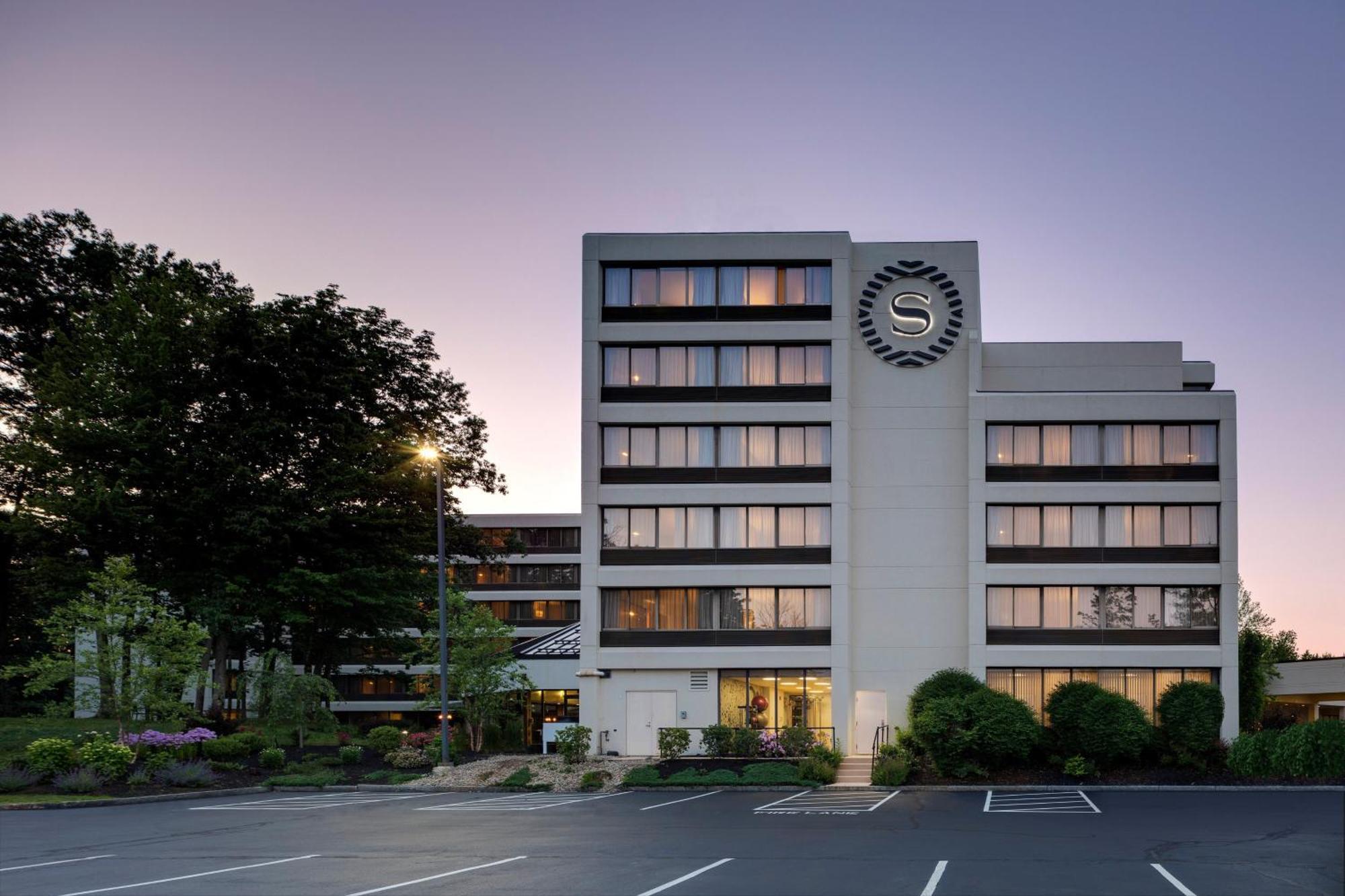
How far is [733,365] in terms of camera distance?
4209 centimetres

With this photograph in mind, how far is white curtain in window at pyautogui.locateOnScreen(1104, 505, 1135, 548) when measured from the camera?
4044 cm

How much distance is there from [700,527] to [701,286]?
8830mm

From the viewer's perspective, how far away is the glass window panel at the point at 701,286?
42.2 meters

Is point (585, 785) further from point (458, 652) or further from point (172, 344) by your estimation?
point (172, 344)

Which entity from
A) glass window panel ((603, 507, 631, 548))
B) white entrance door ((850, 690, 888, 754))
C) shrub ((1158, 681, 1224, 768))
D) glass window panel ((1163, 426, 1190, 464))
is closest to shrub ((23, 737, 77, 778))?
glass window panel ((603, 507, 631, 548))

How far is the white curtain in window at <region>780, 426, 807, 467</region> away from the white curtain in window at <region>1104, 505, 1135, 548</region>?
10871 millimetres

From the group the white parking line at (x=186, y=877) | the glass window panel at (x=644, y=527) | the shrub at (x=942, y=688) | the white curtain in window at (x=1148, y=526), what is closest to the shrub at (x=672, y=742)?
the glass window panel at (x=644, y=527)

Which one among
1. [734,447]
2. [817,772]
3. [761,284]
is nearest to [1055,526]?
[734,447]

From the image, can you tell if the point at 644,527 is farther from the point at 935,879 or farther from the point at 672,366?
the point at 935,879

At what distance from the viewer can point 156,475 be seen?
43094 millimetres

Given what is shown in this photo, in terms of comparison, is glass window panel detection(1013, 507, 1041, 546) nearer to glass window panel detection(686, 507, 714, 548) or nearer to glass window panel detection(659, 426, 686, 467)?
glass window panel detection(686, 507, 714, 548)

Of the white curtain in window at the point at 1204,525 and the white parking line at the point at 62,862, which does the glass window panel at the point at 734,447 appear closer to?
the white curtain in window at the point at 1204,525

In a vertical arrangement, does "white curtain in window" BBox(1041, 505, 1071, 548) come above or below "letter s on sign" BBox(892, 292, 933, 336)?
below

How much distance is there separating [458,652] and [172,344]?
1596 cm
